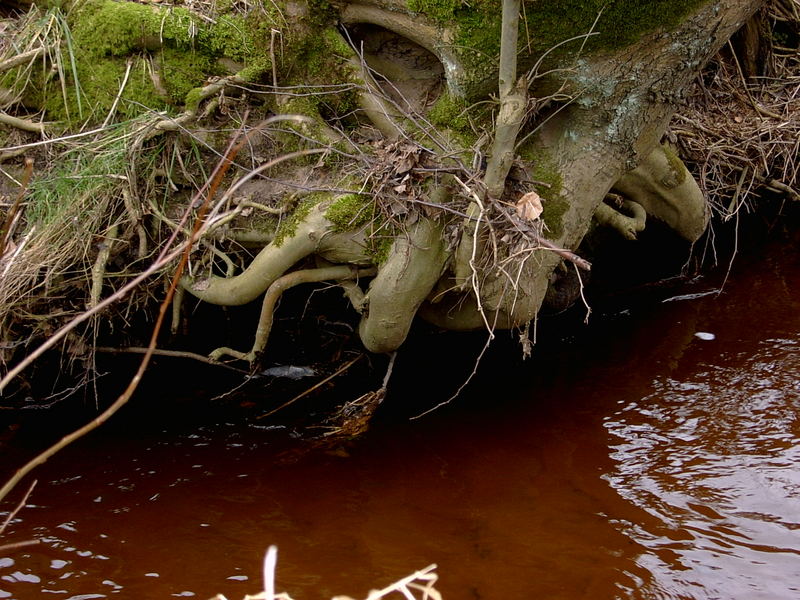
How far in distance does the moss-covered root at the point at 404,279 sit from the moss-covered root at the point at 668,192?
5.31 ft

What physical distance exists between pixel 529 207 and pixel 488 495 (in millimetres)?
1318

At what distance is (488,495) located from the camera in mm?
3432

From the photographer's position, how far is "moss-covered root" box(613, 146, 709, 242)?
460 centimetres

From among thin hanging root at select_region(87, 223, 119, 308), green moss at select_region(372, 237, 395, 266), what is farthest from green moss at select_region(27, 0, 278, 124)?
green moss at select_region(372, 237, 395, 266)

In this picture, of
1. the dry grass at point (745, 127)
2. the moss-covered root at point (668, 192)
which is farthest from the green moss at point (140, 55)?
the dry grass at point (745, 127)

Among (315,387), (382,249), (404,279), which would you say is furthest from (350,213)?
(315,387)

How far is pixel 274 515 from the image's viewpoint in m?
3.37

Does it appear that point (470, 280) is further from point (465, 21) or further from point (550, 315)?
point (550, 315)

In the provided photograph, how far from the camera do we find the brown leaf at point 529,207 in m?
3.23

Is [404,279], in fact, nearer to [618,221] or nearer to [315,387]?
[315,387]

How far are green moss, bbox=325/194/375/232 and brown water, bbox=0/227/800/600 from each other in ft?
3.77

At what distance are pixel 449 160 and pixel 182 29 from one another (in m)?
1.59

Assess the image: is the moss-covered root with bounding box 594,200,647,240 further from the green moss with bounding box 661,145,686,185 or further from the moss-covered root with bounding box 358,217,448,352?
the moss-covered root with bounding box 358,217,448,352

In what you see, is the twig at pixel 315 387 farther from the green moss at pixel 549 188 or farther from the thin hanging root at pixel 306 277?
the green moss at pixel 549 188
